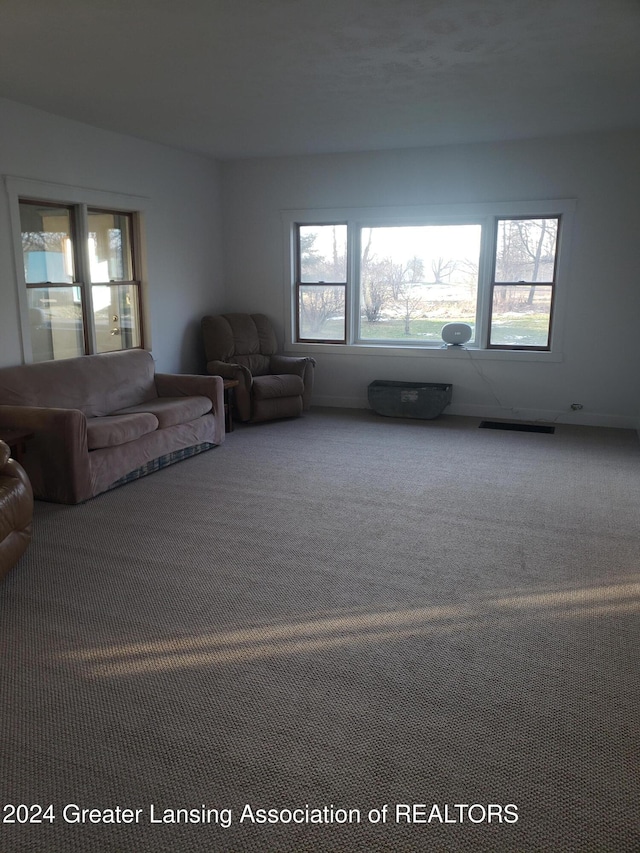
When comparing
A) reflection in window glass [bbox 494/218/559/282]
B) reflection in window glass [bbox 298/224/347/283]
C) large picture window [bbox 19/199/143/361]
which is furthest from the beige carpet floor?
reflection in window glass [bbox 298/224/347/283]

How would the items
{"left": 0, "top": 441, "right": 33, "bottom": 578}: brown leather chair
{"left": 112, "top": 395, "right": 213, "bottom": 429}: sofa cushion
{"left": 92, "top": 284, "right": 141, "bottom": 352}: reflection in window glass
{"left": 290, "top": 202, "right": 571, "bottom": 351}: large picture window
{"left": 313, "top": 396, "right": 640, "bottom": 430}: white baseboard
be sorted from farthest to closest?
{"left": 290, "top": 202, "right": 571, "bottom": 351}: large picture window → {"left": 313, "top": 396, "right": 640, "bottom": 430}: white baseboard → {"left": 92, "top": 284, "right": 141, "bottom": 352}: reflection in window glass → {"left": 112, "top": 395, "right": 213, "bottom": 429}: sofa cushion → {"left": 0, "top": 441, "right": 33, "bottom": 578}: brown leather chair

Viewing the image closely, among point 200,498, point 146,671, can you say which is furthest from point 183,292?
point 146,671

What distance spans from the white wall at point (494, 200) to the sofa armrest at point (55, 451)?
3.64 m

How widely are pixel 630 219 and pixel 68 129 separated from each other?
4.94 meters

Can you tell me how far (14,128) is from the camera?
4707 millimetres

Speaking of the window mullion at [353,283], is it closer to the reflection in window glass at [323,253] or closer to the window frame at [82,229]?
the reflection in window glass at [323,253]

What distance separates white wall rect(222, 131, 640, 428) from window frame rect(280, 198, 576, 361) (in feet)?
A: 0.23

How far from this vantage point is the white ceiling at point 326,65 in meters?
3.11

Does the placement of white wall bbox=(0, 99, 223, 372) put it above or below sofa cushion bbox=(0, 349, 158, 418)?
above

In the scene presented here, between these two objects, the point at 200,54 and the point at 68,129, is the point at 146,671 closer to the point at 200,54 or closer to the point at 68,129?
the point at 200,54

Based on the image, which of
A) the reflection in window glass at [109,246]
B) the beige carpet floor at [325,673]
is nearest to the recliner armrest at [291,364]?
the reflection in window glass at [109,246]

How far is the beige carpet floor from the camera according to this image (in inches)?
71.1

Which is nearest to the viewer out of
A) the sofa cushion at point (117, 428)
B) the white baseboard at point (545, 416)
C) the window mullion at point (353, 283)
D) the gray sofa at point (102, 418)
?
the gray sofa at point (102, 418)

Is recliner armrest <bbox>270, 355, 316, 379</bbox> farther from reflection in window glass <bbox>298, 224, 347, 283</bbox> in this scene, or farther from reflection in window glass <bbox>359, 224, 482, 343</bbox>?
reflection in window glass <bbox>298, 224, 347, 283</bbox>
